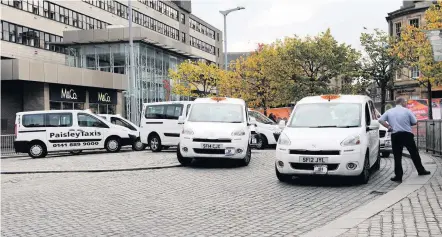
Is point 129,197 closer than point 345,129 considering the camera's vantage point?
Yes

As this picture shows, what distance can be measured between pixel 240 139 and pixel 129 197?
16.4 ft

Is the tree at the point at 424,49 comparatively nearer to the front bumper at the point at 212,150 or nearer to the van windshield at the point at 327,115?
the front bumper at the point at 212,150

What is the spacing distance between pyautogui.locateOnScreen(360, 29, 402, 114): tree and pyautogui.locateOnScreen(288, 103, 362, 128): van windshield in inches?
1378

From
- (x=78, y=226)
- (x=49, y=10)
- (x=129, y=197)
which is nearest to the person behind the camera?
(x=78, y=226)

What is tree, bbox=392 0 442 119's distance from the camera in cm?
3694

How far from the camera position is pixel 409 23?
56688mm

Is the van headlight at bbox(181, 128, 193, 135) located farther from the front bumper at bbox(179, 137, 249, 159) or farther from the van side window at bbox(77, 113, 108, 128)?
the van side window at bbox(77, 113, 108, 128)

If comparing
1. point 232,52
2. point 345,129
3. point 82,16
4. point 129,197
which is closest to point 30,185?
point 129,197

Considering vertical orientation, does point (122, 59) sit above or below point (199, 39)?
below

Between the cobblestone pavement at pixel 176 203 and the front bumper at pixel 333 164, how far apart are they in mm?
295

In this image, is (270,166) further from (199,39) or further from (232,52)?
(232,52)

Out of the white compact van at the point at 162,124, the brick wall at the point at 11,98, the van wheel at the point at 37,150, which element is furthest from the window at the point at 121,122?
the brick wall at the point at 11,98

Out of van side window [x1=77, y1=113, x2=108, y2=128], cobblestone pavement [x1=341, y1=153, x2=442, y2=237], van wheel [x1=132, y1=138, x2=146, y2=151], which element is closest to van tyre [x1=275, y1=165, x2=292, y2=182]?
cobblestone pavement [x1=341, y1=153, x2=442, y2=237]

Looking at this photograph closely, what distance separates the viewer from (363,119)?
10320mm
